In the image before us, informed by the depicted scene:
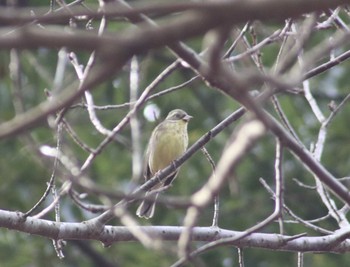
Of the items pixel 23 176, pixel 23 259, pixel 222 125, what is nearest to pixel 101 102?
pixel 23 176

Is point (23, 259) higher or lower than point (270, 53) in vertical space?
lower

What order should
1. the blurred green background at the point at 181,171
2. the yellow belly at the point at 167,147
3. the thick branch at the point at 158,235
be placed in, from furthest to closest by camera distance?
1. the blurred green background at the point at 181,171
2. the yellow belly at the point at 167,147
3. the thick branch at the point at 158,235

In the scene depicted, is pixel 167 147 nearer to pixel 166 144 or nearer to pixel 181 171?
pixel 166 144

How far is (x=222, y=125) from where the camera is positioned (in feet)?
13.9

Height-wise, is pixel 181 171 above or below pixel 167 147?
above

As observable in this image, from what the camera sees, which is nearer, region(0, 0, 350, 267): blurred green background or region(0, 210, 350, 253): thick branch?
region(0, 210, 350, 253): thick branch

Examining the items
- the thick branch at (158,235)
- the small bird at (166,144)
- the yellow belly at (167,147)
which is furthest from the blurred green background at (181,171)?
the thick branch at (158,235)

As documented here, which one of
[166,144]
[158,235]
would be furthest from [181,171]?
[158,235]

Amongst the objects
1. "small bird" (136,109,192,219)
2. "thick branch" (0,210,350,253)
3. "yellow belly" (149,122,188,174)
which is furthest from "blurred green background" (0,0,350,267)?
"thick branch" (0,210,350,253)

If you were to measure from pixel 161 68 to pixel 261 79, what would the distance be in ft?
33.2

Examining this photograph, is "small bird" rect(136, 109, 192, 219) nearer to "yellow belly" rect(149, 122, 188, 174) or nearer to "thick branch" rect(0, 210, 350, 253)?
"yellow belly" rect(149, 122, 188, 174)

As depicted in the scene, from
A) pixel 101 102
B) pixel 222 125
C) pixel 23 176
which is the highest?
pixel 101 102

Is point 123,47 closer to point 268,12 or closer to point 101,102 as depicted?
point 268,12

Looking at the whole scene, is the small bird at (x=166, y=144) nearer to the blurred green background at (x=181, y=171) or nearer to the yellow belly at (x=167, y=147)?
the yellow belly at (x=167, y=147)
